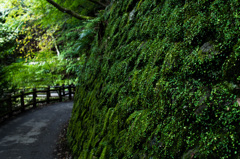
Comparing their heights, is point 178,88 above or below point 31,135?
above

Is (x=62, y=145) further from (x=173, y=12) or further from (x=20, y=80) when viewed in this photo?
(x=20, y=80)

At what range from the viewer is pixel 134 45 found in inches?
130

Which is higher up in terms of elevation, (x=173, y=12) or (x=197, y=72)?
(x=173, y=12)

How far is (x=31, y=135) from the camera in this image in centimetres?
645

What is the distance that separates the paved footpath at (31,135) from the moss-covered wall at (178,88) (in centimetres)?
266

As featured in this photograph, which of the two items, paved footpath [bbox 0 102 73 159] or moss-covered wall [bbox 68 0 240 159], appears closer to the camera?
moss-covered wall [bbox 68 0 240 159]

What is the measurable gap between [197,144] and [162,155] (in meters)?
0.36

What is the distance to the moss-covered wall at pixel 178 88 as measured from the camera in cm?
142

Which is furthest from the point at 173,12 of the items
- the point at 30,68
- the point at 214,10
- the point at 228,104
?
the point at 30,68

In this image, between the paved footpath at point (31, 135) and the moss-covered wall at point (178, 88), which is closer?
the moss-covered wall at point (178, 88)

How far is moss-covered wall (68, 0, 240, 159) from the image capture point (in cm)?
142

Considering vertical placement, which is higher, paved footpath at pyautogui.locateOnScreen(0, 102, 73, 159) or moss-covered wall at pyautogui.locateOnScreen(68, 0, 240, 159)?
moss-covered wall at pyautogui.locateOnScreen(68, 0, 240, 159)

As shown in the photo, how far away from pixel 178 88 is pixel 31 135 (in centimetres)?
621

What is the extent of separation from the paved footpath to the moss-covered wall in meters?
2.66
